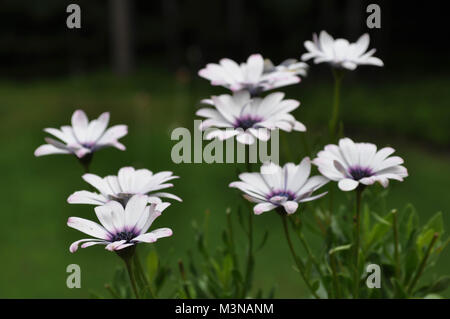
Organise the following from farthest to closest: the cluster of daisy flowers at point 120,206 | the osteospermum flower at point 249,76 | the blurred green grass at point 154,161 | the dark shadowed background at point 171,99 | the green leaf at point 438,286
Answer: the dark shadowed background at point 171,99 → the blurred green grass at point 154,161 → the green leaf at point 438,286 → the osteospermum flower at point 249,76 → the cluster of daisy flowers at point 120,206

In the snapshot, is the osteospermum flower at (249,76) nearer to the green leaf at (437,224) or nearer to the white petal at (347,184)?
the white petal at (347,184)

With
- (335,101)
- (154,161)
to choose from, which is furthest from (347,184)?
(154,161)

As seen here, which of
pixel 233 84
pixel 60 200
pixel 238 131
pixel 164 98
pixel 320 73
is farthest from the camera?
pixel 320 73

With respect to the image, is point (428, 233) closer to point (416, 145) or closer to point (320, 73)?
point (416, 145)

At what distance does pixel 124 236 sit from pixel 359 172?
1.16ft

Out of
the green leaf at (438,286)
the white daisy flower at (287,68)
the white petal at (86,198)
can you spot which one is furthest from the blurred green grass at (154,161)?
the green leaf at (438,286)

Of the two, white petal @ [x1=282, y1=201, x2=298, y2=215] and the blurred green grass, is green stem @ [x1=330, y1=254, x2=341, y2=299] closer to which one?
white petal @ [x1=282, y1=201, x2=298, y2=215]

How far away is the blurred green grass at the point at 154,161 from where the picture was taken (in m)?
2.60

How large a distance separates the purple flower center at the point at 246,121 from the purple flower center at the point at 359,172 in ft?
0.56

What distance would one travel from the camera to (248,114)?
955mm

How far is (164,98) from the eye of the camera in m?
5.79
